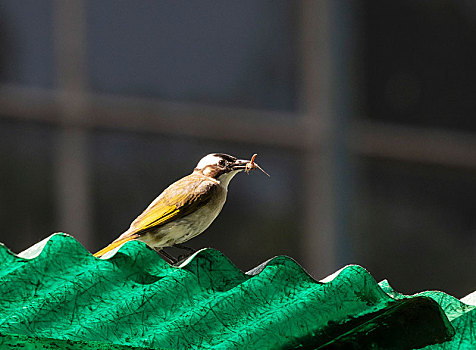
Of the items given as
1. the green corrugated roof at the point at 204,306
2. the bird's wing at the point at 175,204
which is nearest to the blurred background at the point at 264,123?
the bird's wing at the point at 175,204

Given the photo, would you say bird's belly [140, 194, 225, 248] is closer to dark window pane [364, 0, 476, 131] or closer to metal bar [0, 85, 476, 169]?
metal bar [0, 85, 476, 169]

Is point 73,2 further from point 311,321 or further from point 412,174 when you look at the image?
point 311,321

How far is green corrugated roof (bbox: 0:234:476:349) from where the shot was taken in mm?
3066

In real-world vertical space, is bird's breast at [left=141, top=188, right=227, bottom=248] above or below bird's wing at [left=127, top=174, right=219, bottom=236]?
below

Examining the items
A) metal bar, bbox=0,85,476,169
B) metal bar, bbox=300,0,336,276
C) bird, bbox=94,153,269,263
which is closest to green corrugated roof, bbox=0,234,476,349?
bird, bbox=94,153,269,263

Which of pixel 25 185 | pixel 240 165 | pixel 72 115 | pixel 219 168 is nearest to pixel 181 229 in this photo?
pixel 219 168

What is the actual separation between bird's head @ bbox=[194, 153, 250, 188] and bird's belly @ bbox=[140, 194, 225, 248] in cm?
29

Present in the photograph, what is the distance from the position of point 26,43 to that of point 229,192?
108 inches

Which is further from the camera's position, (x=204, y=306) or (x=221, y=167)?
(x=221, y=167)

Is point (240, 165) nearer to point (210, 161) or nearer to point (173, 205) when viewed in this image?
point (210, 161)

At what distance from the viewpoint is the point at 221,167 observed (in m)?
6.00

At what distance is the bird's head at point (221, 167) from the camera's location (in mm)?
5934

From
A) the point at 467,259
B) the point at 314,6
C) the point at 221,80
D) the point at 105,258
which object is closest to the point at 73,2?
the point at 221,80

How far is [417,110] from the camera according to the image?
48.7ft
